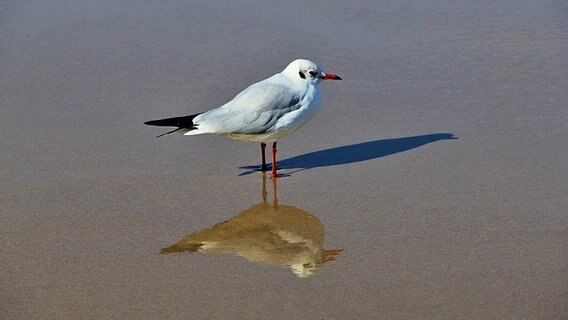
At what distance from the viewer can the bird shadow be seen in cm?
587

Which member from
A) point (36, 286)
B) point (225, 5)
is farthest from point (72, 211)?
point (225, 5)

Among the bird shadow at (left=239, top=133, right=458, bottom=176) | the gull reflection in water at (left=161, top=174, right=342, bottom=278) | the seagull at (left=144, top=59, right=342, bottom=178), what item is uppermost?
the seagull at (left=144, top=59, right=342, bottom=178)

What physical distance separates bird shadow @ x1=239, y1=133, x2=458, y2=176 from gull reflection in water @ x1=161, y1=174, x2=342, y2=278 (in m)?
0.59

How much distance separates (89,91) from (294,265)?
9.02ft

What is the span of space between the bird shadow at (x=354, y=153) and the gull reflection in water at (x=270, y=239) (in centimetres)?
59

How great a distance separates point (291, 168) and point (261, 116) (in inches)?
13.2

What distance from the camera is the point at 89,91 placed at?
685cm

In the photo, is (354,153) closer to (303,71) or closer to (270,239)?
(303,71)

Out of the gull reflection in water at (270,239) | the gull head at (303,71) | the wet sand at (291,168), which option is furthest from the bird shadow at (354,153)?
the gull reflection in water at (270,239)

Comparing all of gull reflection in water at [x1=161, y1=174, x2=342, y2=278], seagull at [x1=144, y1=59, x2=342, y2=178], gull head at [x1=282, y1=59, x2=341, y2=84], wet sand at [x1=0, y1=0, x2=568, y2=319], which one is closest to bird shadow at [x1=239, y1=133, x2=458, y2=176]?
wet sand at [x1=0, y1=0, x2=568, y2=319]

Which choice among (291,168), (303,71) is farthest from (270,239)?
(303,71)

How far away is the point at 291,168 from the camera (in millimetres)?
5855

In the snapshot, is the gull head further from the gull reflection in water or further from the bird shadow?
the gull reflection in water

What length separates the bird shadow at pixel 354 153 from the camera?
5.87m
